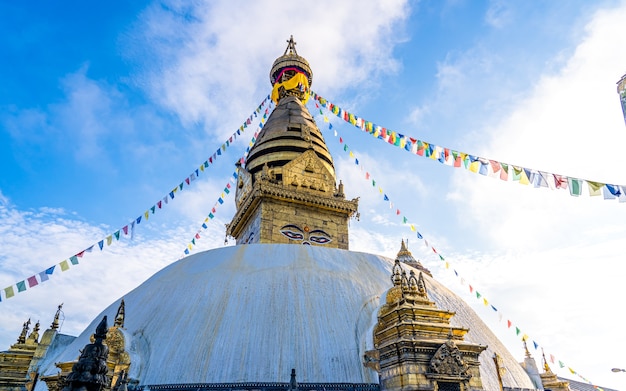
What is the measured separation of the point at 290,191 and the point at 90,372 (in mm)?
16414

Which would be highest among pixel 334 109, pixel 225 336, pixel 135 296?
pixel 334 109

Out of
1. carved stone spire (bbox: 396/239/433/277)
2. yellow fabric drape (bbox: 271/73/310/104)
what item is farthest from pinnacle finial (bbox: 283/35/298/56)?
carved stone spire (bbox: 396/239/433/277)

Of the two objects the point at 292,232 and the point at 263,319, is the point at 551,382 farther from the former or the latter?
the point at 292,232

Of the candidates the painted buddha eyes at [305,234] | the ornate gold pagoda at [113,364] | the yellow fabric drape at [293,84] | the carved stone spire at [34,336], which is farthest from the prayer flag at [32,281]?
the yellow fabric drape at [293,84]

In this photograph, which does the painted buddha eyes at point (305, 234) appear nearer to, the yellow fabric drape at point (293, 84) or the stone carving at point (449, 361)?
the yellow fabric drape at point (293, 84)

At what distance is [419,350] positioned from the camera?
7.85 m

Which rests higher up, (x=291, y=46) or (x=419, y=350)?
(x=291, y=46)

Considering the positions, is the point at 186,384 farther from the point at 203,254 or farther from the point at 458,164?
the point at 458,164

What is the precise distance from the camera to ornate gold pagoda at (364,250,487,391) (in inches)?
303

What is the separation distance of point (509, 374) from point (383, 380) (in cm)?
445

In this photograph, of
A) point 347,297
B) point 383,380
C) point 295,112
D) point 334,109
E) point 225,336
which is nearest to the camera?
point 383,380

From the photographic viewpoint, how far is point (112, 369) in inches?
339

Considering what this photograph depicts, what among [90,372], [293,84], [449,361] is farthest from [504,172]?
[293,84]

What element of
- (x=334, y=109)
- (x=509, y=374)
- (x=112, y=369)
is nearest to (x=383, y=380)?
(x=509, y=374)
